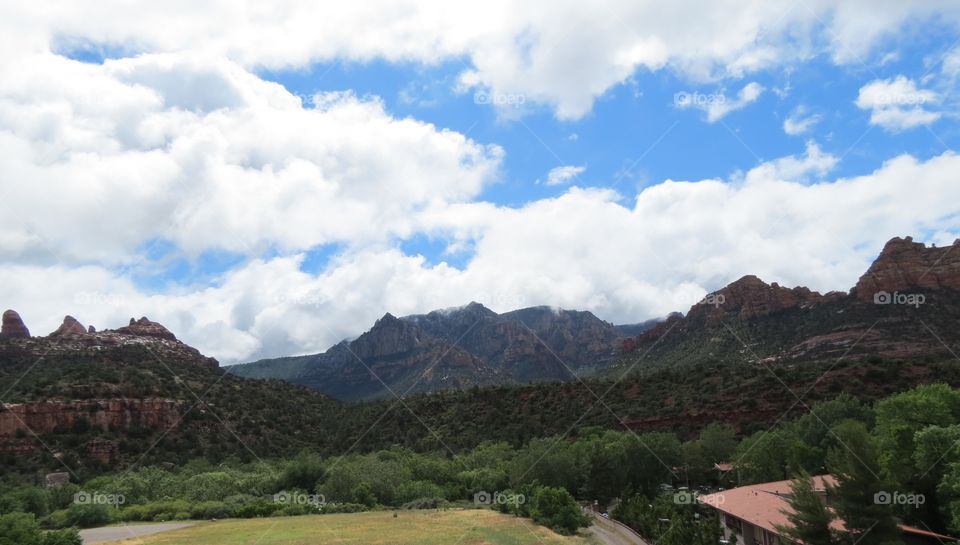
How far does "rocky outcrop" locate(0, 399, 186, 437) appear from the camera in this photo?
69.2 meters

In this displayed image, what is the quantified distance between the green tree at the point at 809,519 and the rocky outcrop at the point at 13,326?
12731 centimetres

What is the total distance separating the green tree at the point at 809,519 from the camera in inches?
919

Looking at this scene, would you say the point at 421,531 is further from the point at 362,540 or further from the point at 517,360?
the point at 517,360

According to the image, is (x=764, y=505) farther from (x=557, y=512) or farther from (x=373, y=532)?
(x=373, y=532)

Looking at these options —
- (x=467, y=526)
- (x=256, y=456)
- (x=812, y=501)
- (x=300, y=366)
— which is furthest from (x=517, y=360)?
(x=812, y=501)

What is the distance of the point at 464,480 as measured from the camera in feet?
188

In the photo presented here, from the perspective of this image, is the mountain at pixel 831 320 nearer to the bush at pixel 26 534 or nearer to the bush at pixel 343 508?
the bush at pixel 343 508

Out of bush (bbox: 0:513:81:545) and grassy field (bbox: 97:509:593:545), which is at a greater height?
bush (bbox: 0:513:81:545)

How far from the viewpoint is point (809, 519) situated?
77.0ft

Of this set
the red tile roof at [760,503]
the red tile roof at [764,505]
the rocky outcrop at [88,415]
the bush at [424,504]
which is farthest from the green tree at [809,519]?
the rocky outcrop at [88,415]

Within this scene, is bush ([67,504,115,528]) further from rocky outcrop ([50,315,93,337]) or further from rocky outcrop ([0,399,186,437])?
rocky outcrop ([50,315,93,337])

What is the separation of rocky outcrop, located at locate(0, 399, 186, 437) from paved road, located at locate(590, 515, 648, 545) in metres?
59.8

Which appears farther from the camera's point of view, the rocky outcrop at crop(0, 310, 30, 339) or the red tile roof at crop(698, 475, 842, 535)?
the rocky outcrop at crop(0, 310, 30, 339)

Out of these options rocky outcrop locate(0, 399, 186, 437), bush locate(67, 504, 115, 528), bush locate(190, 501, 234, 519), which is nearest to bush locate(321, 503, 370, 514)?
bush locate(190, 501, 234, 519)
